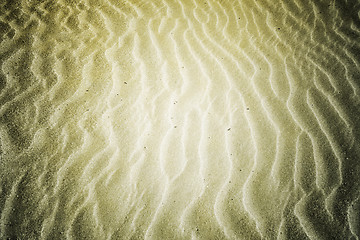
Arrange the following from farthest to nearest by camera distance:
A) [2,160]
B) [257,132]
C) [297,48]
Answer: [297,48], [257,132], [2,160]

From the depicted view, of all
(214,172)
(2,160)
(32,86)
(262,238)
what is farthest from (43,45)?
(262,238)

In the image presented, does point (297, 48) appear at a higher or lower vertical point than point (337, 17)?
lower

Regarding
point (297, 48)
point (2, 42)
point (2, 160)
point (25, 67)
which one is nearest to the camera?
point (2, 160)

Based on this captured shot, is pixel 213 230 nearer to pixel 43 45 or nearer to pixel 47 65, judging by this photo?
pixel 47 65

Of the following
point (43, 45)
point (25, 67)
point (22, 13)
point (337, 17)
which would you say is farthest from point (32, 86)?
point (337, 17)

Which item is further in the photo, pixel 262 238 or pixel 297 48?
pixel 297 48

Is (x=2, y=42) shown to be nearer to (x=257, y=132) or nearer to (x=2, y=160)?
(x=2, y=160)

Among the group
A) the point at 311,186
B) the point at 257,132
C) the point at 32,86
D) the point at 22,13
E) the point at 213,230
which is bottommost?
the point at 213,230
